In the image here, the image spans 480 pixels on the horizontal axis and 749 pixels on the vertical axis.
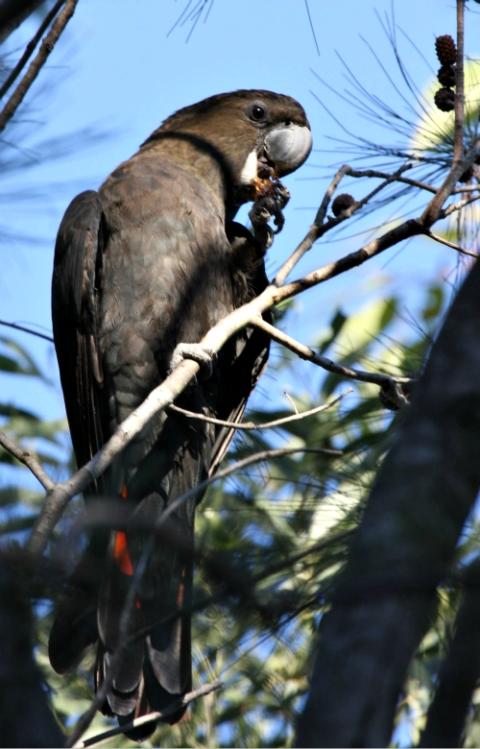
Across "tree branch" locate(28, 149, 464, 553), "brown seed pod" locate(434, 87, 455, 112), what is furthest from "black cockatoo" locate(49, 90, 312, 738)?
"brown seed pod" locate(434, 87, 455, 112)

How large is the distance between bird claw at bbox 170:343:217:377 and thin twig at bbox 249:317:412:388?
13cm

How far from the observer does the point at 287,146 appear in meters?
3.42

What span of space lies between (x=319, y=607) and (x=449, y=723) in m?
0.27

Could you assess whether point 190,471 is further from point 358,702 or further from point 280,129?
point 358,702

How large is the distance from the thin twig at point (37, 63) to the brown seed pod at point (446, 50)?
0.82 meters

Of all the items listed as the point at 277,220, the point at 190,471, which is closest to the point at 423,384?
the point at 190,471

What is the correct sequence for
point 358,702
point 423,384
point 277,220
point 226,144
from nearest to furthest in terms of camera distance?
point 358,702, point 423,384, point 277,220, point 226,144

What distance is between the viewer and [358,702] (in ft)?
3.43

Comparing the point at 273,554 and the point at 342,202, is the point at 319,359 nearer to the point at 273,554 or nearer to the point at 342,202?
the point at 342,202

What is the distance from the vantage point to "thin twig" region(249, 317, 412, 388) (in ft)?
7.57

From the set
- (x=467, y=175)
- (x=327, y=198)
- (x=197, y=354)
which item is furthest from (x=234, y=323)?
(x=467, y=175)

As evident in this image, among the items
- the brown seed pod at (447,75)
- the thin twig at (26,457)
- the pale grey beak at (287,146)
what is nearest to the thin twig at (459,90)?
the brown seed pod at (447,75)

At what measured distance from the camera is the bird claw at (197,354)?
7.79 feet

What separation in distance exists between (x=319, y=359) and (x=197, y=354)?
11.3 inches
